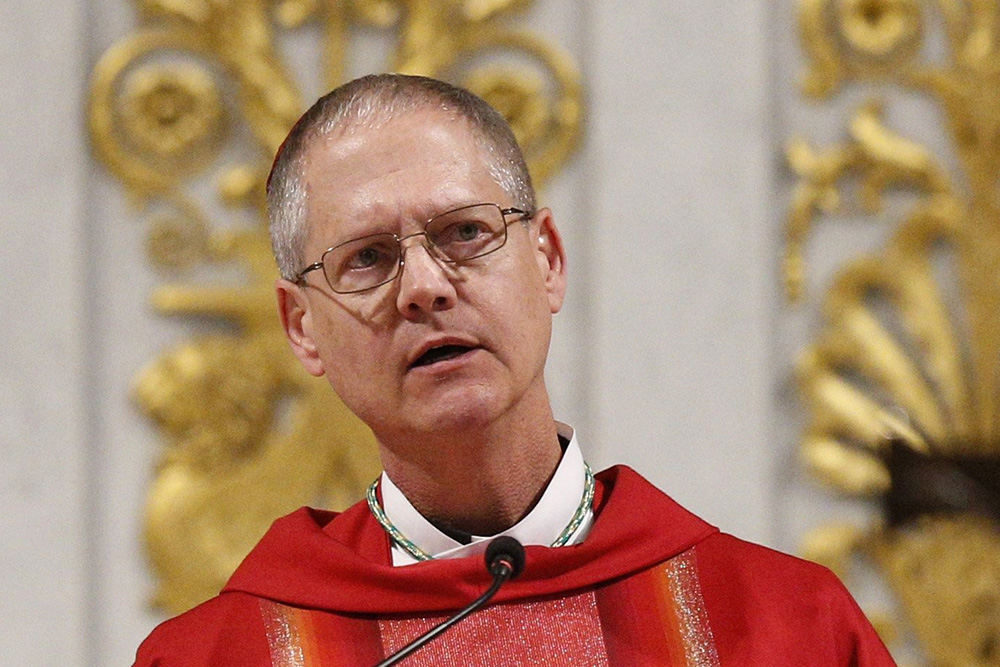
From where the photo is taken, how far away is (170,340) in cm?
286

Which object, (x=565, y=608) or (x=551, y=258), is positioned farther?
(x=551, y=258)

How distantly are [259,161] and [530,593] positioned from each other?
1.29m

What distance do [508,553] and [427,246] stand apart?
337 millimetres

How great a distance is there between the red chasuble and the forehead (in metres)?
0.37

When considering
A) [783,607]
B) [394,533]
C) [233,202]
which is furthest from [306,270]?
[233,202]

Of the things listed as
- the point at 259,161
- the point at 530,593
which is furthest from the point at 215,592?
the point at 530,593

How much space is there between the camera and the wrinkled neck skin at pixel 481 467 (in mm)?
1828

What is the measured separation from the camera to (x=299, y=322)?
2.00 m

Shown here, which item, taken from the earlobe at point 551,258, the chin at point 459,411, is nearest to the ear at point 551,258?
the earlobe at point 551,258

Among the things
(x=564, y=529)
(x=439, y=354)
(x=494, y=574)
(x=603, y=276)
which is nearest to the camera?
(x=494, y=574)

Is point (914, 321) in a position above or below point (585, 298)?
below

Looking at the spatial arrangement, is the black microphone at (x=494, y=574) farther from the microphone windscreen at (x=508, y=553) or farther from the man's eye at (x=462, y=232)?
the man's eye at (x=462, y=232)

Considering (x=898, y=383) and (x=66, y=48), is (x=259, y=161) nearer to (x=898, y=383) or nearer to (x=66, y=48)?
(x=66, y=48)

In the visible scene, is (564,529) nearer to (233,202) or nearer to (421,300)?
(421,300)
